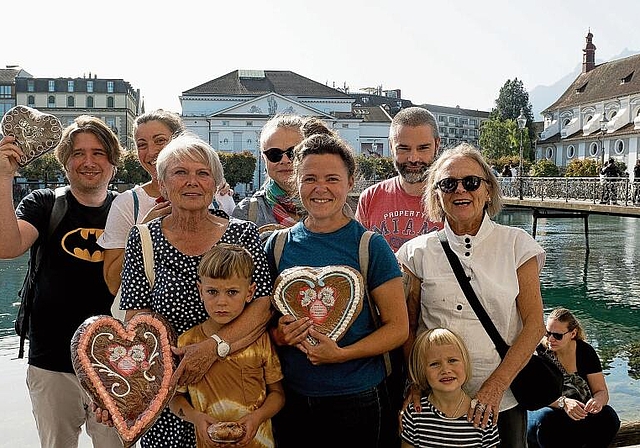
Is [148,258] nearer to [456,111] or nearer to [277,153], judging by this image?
[277,153]

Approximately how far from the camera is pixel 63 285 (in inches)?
118

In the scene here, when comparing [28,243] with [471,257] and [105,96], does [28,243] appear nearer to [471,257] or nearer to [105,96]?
[471,257]

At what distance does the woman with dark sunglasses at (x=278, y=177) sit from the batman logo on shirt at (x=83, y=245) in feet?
2.13

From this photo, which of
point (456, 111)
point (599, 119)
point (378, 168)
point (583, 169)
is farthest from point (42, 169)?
point (456, 111)

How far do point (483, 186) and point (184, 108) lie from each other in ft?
204

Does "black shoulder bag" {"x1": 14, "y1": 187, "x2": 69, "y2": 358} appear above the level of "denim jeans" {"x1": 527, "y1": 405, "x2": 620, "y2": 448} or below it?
above

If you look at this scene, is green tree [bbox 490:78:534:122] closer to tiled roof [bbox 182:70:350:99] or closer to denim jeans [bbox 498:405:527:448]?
tiled roof [bbox 182:70:350:99]

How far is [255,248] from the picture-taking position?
2387mm

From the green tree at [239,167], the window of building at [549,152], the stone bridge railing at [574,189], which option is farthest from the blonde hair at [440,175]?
the window of building at [549,152]

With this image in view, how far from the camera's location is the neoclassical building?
51.4 m

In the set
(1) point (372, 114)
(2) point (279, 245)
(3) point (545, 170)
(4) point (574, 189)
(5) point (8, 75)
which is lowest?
(2) point (279, 245)

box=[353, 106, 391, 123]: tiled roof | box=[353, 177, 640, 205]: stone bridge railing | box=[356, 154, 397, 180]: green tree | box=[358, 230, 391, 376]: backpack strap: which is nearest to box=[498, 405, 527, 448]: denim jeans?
box=[358, 230, 391, 376]: backpack strap

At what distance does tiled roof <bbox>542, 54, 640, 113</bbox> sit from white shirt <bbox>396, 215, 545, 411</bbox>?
55880 mm

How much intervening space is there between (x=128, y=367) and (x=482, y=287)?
1315 mm
